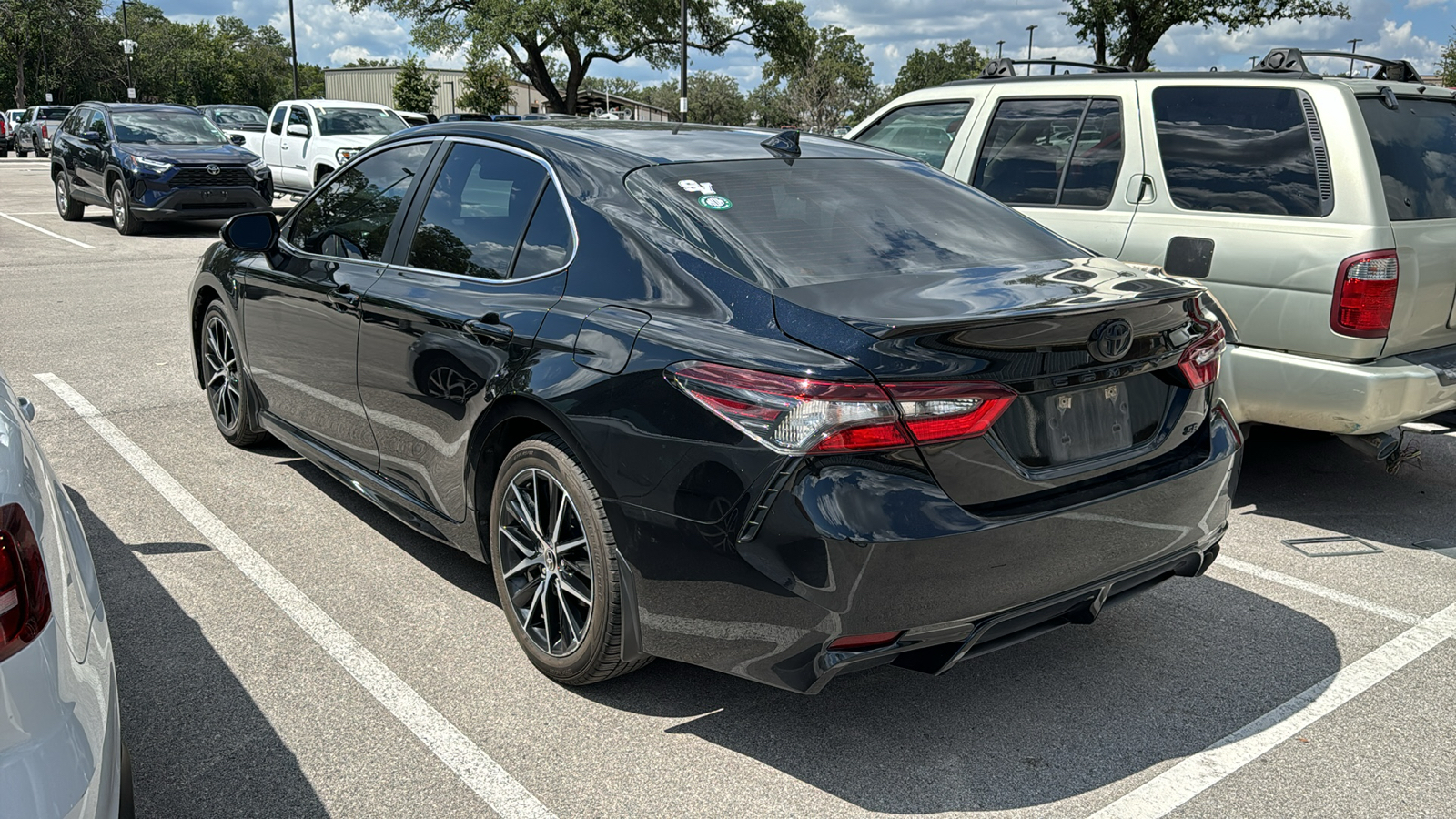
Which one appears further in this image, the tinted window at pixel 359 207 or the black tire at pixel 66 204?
the black tire at pixel 66 204

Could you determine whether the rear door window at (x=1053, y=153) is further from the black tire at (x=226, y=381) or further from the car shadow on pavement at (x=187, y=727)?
the car shadow on pavement at (x=187, y=727)

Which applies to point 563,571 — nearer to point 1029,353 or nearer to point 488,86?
point 1029,353

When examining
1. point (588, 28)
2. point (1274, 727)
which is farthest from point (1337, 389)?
point (588, 28)

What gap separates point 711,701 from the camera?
3.44m

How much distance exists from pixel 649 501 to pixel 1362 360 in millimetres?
3388

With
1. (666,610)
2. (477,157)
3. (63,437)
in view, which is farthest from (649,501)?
(63,437)

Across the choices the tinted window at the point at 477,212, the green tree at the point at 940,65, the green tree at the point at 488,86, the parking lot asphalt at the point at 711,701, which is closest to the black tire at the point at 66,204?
the parking lot asphalt at the point at 711,701

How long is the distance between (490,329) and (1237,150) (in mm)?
3698

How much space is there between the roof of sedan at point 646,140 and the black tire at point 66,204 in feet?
54.9

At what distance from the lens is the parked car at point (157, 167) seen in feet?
52.9

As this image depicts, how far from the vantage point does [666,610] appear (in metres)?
A: 3.00

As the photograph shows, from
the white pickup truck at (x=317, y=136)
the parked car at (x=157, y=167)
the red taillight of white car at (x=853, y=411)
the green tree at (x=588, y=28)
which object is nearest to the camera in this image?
the red taillight of white car at (x=853, y=411)

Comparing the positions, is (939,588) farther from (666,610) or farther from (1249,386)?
(1249,386)

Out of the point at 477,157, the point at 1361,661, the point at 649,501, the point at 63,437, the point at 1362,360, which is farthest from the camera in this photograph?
the point at 63,437
